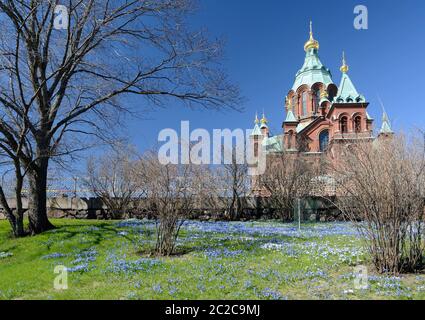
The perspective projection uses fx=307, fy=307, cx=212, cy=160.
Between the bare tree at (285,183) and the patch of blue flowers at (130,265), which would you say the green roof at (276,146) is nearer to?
the bare tree at (285,183)

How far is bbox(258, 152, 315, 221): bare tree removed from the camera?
49.6 ft

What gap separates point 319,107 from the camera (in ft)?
159

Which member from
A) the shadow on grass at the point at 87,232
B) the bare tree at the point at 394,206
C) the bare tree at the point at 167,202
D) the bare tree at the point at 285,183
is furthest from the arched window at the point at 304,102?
the bare tree at the point at 394,206

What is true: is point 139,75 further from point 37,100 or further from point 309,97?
point 309,97

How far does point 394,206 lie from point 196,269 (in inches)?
145

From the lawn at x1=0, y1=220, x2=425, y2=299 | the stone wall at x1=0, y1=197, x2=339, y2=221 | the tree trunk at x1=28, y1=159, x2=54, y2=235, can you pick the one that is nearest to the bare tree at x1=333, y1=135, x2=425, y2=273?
the lawn at x1=0, y1=220, x2=425, y2=299

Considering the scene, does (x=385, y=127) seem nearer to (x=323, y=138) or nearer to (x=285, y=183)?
(x=285, y=183)

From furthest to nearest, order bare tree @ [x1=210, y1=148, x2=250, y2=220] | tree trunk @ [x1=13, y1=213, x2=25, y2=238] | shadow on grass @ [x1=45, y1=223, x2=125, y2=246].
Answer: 1. bare tree @ [x1=210, y1=148, x2=250, y2=220]
2. tree trunk @ [x1=13, y1=213, x2=25, y2=238]
3. shadow on grass @ [x1=45, y1=223, x2=125, y2=246]

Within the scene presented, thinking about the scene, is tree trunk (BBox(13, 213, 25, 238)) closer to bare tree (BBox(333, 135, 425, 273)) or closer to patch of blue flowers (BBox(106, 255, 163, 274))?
patch of blue flowers (BBox(106, 255, 163, 274))

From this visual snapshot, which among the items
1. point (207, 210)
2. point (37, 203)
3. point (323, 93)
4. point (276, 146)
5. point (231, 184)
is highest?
point (323, 93)

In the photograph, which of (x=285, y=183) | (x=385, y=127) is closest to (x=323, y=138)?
(x=285, y=183)

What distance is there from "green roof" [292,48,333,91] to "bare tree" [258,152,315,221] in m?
38.9

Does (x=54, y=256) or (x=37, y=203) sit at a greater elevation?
(x=37, y=203)

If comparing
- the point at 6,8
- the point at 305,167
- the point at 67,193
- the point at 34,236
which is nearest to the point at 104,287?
the point at 34,236
